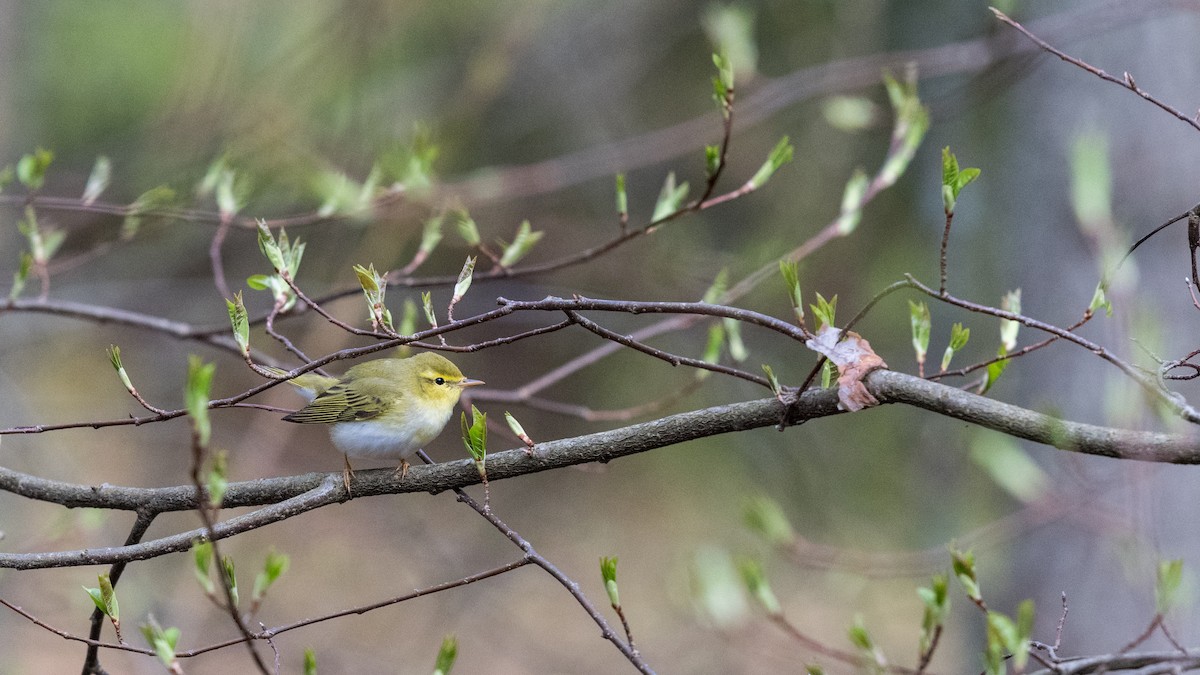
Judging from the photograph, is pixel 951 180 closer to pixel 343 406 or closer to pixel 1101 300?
pixel 1101 300

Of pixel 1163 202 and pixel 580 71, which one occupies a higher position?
pixel 1163 202

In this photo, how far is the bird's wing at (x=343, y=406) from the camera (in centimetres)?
281

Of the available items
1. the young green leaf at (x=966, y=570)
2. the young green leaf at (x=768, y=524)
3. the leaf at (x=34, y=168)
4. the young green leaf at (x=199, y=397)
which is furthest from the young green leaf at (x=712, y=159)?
the leaf at (x=34, y=168)

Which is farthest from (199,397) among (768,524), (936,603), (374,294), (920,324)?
(768,524)

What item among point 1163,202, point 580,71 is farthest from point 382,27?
point 1163,202

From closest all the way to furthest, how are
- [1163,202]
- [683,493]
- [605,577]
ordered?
[605,577] → [1163,202] → [683,493]

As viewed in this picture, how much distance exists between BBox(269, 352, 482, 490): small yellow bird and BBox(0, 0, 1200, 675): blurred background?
2.00 feet

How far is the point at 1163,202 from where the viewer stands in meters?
3.58

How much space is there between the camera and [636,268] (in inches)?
212

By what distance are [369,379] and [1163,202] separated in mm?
2817

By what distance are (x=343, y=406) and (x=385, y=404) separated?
0.12 meters

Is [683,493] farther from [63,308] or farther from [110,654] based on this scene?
[63,308]

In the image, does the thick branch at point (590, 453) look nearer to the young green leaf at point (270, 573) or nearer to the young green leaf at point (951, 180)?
the young green leaf at point (270, 573)

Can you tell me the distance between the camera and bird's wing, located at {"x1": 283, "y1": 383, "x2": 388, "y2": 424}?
2.81 meters
